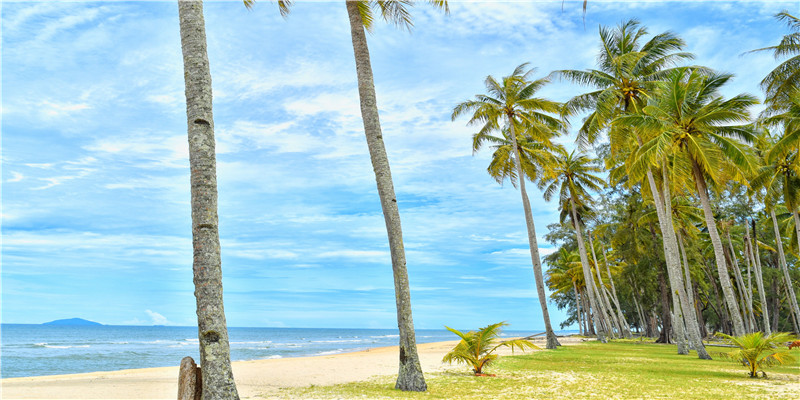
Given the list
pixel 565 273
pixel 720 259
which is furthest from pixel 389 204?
pixel 565 273

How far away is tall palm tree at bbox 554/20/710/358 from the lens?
17.8 m

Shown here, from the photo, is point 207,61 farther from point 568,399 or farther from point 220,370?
point 568,399

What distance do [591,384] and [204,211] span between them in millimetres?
8292

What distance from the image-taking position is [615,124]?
17.7 meters

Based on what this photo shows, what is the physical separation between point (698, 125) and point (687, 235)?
16411 millimetres

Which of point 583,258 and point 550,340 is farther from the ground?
point 583,258

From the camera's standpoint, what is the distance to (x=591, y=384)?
9.86 m

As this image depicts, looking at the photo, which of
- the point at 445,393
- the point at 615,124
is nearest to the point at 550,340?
the point at 615,124

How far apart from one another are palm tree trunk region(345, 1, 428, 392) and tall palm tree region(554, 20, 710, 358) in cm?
1144

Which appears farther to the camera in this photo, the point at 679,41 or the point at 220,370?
the point at 679,41

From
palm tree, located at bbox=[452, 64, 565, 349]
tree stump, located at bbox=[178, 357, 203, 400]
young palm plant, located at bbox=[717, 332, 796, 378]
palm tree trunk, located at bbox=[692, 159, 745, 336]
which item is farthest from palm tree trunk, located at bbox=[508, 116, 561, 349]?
tree stump, located at bbox=[178, 357, 203, 400]

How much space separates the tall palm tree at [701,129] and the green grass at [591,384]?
576cm

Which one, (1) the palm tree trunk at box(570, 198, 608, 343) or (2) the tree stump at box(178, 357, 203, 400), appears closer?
(2) the tree stump at box(178, 357, 203, 400)

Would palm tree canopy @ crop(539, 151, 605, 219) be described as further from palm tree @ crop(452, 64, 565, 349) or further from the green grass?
the green grass
